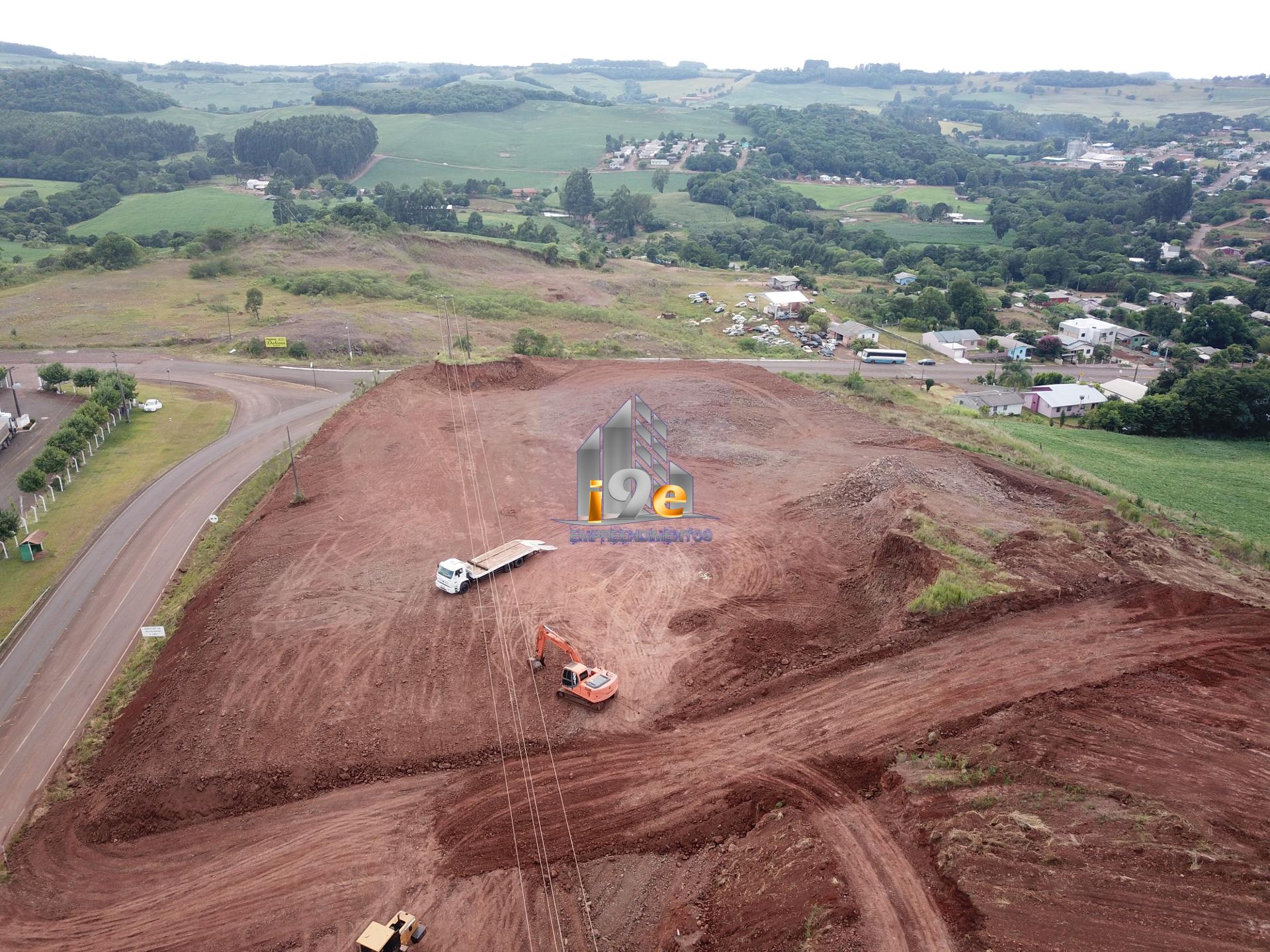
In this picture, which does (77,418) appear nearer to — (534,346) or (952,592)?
(534,346)

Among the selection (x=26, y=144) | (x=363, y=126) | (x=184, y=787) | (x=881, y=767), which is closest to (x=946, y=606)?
(x=881, y=767)

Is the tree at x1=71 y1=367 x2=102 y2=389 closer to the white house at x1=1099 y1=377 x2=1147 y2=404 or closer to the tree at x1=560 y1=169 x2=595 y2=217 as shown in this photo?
the white house at x1=1099 y1=377 x2=1147 y2=404

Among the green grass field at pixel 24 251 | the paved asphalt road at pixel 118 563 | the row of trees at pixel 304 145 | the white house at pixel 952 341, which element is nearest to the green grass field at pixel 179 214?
the green grass field at pixel 24 251

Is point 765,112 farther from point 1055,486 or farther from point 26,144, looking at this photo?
point 1055,486

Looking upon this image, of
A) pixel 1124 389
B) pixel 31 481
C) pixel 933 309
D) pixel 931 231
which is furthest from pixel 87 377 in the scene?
pixel 931 231

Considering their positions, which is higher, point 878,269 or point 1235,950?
point 1235,950

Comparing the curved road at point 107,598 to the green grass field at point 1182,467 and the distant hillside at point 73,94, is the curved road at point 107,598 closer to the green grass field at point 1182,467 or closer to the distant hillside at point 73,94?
the green grass field at point 1182,467
